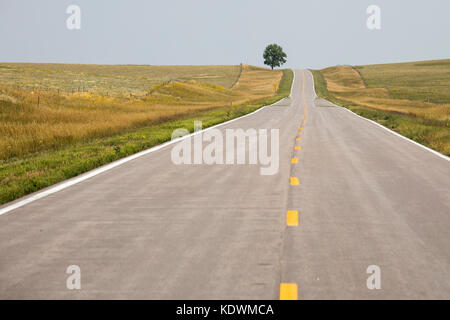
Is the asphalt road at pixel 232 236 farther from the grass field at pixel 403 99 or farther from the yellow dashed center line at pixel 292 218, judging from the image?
the grass field at pixel 403 99

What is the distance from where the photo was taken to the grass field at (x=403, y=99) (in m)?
20.1

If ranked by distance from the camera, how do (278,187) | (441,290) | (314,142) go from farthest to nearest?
(314,142) < (278,187) < (441,290)

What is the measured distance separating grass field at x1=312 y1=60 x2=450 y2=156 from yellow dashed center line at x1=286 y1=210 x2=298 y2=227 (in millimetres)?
8979

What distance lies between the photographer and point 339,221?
638cm

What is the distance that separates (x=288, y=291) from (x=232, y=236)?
1.67 meters

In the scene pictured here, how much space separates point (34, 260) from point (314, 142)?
42.4ft

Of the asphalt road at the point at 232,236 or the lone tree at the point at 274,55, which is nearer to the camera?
the asphalt road at the point at 232,236

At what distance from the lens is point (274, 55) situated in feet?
511

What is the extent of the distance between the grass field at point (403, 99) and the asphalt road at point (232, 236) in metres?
7.51

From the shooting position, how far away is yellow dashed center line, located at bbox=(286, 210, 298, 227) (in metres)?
6.22

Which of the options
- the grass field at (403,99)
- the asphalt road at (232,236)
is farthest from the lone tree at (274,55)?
the asphalt road at (232,236)
